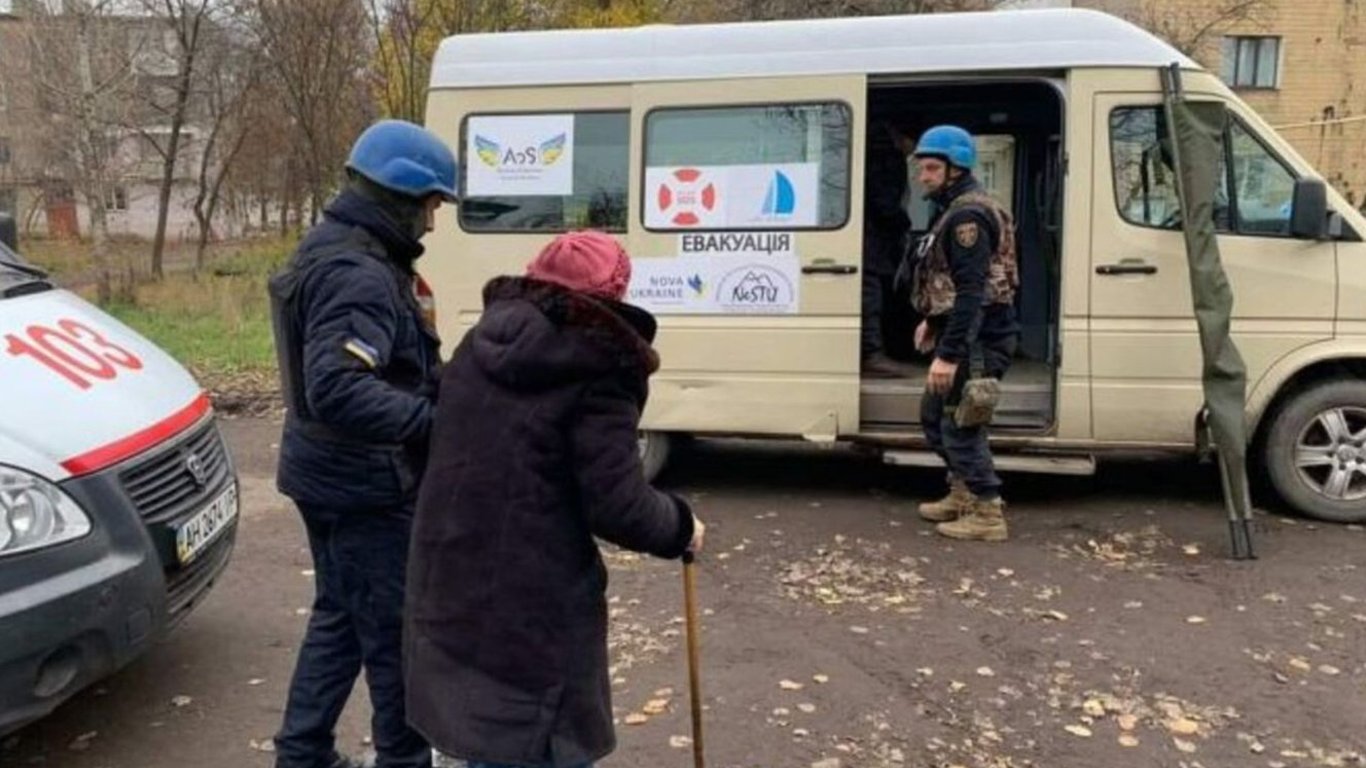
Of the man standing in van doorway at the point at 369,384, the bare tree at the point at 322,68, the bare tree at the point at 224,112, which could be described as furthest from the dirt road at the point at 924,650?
the bare tree at the point at 224,112

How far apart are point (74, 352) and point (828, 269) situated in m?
3.67

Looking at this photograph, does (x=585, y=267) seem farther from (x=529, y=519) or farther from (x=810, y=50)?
(x=810, y=50)

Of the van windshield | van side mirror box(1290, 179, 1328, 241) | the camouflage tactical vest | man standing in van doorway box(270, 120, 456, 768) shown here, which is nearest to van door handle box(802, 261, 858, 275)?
the camouflage tactical vest

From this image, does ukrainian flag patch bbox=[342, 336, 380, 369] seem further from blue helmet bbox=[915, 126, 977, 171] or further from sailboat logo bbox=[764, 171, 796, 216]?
sailboat logo bbox=[764, 171, 796, 216]

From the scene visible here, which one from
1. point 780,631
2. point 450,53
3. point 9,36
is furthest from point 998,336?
point 9,36

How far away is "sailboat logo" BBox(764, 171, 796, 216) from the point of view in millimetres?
6191

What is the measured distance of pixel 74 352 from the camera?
367 centimetres

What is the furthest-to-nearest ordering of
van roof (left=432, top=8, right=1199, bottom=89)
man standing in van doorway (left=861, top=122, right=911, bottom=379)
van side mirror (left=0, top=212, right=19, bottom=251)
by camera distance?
man standing in van doorway (left=861, top=122, right=911, bottom=379)
van roof (left=432, top=8, right=1199, bottom=89)
van side mirror (left=0, top=212, right=19, bottom=251)

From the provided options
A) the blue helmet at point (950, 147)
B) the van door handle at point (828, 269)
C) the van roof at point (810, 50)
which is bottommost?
the van door handle at point (828, 269)

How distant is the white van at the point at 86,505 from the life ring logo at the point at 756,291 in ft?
9.87

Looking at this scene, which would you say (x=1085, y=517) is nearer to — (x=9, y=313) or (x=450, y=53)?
(x=450, y=53)

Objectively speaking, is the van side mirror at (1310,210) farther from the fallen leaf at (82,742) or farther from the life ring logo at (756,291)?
the fallen leaf at (82,742)

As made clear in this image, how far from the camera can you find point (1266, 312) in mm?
5895

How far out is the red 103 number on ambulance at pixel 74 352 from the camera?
348 cm
